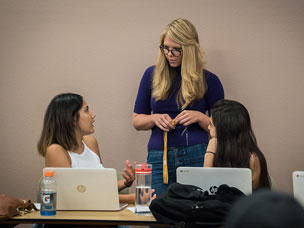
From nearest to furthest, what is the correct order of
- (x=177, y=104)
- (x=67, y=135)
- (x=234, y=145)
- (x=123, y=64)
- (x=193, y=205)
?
(x=193, y=205)
(x=234, y=145)
(x=67, y=135)
(x=177, y=104)
(x=123, y=64)

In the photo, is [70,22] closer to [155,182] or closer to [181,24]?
[181,24]

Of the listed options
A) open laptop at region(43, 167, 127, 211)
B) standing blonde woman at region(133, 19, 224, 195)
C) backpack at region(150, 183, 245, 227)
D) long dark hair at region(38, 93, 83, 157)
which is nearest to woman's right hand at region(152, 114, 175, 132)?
standing blonde woman at region(133, 19, 224, 195)

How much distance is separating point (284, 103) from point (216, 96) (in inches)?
32.0

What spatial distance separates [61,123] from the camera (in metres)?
2.77

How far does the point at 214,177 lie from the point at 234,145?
0.38 m

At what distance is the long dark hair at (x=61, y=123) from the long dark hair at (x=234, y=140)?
3.00ft

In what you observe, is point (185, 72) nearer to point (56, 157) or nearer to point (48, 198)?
point (56, 157)

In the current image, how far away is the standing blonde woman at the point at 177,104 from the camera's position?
110 inches

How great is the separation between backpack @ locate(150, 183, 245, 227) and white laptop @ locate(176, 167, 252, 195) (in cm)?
7

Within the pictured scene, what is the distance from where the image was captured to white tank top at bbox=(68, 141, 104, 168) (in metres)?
2.70

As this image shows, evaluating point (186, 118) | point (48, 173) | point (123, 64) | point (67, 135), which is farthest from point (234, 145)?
point (123, 64)

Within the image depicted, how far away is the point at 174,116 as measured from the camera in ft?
9.49

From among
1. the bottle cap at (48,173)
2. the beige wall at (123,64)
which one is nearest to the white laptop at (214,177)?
the bottle cap at (48,173)

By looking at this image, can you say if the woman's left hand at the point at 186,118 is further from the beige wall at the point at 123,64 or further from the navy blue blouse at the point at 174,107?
the beige wall at the point at 123,64
